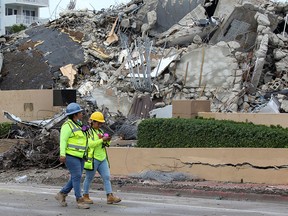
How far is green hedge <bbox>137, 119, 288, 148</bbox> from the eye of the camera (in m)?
13.8

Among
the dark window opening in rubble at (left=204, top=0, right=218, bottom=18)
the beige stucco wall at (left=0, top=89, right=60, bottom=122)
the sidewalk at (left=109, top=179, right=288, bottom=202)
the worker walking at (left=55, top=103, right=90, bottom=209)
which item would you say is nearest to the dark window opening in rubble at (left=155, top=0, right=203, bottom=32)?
the dark window opening in rubble at (left=204, top=0, right=218, bottom=18)

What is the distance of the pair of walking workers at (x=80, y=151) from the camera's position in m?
10.3

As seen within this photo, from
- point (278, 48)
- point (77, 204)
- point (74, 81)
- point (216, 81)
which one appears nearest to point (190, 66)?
point (216, 81)

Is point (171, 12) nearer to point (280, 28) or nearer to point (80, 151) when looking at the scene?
point (280, 28)

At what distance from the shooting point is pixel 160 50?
76.7 ft

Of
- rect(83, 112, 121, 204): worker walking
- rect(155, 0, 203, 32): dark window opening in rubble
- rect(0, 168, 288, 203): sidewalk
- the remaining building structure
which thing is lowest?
rect(0, 168, 288, 203): sidewalk

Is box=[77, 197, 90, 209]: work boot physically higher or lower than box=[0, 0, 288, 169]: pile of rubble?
lower

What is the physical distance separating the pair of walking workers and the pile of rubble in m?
9.06

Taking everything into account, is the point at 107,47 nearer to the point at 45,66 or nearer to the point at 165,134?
the point at 45,66

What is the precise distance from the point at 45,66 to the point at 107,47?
2.74m

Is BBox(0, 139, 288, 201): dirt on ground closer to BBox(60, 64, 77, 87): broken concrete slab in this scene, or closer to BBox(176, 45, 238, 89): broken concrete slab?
BBox(176, 45, 238, 89): broken concrete slab

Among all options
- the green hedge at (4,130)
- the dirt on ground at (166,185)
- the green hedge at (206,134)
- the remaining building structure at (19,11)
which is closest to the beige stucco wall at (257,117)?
the green hedge at (206,134)

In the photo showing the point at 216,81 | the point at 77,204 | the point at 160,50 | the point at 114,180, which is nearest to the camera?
the point at 77,204

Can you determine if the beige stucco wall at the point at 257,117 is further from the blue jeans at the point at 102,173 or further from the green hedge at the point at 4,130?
the blue jeans at the point at 102,173
